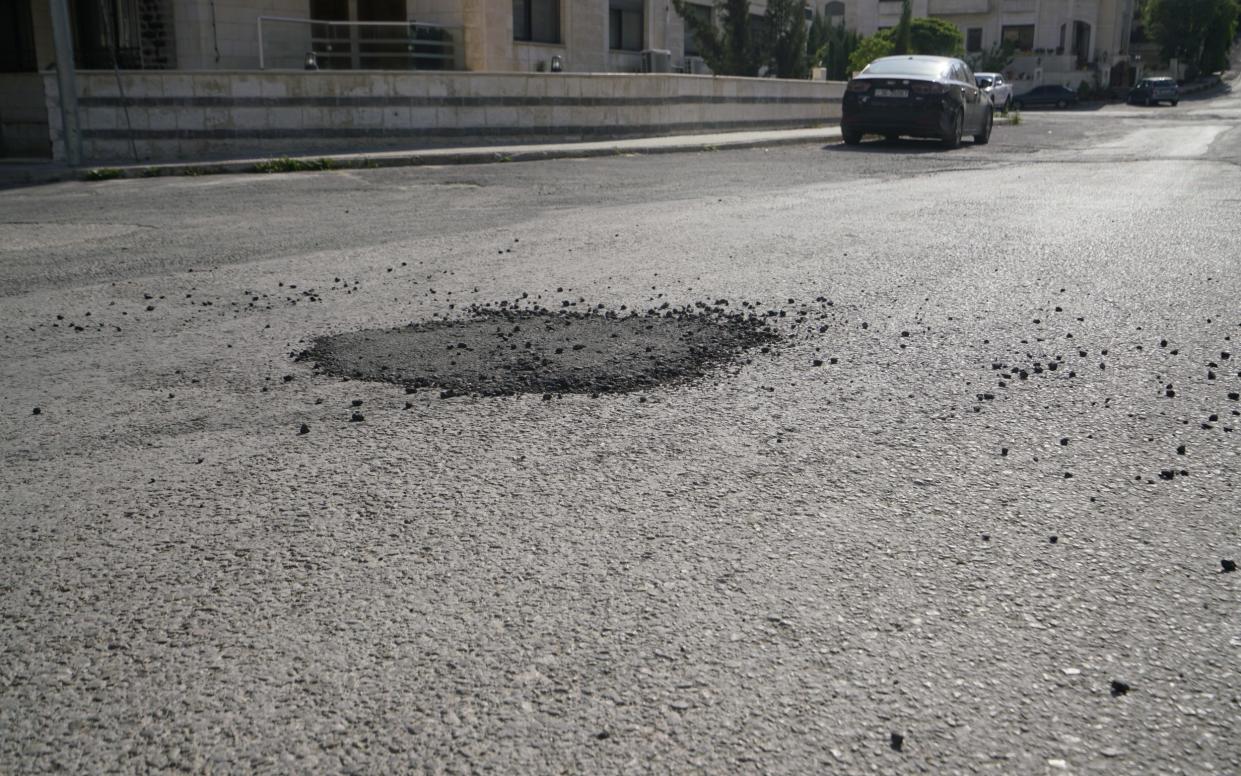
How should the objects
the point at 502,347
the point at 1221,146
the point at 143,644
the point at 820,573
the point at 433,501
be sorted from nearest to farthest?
the point at 143,644, the point at 820,573, the point at 433,501, the point at 502,347, the point at 1221,146

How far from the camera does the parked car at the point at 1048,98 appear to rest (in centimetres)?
6131

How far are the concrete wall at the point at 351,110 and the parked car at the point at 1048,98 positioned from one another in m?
43.5

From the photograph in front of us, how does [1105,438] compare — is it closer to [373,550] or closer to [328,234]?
[373,550]

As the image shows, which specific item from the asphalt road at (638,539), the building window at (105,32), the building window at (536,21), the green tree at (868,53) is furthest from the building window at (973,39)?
the asphalt road at (638,539)

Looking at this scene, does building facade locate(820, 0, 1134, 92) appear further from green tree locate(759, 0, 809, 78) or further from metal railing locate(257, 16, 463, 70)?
metal railing locate(257, 16, 463, 70)

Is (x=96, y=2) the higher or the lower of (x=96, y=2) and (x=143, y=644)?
the higher

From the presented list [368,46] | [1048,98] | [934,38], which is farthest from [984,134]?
[1048,98]

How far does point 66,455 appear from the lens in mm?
4125

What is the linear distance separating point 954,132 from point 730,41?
12.1 meters

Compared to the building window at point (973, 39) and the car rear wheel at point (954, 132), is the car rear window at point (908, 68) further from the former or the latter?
the building window at point (973, 39)

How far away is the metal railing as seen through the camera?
877 inches

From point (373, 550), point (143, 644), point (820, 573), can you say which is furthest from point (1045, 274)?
point (143, 644)

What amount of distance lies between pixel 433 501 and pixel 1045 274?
17.9ft

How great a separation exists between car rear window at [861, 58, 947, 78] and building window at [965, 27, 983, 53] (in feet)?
197
